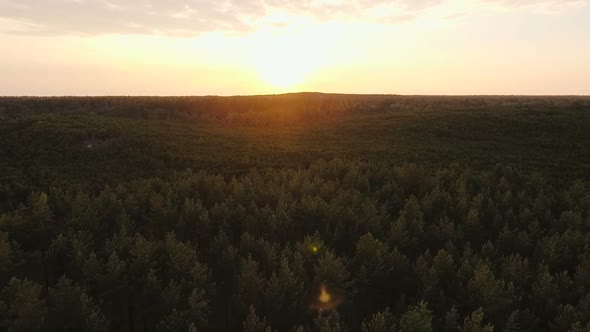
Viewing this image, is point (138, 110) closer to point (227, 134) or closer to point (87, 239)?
point (227, 134)

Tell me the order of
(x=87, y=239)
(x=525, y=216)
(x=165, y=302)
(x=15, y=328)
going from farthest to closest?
(x=525, y=216), (x=87, y=239), (x=165, y=302), (x=15, y=328)

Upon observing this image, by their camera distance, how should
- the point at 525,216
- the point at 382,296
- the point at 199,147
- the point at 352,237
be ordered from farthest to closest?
the point at 199,147 → the point at 525,216 → the point at 352,237 → the point at 382,296

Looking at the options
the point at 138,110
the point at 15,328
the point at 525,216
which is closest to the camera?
the point at 15,328

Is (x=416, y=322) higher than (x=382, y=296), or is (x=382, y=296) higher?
(x=416, y=322)

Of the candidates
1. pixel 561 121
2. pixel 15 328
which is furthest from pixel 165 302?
pixel 561 121

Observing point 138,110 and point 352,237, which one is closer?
point 352,237

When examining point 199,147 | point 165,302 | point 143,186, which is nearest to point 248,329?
point 165,302

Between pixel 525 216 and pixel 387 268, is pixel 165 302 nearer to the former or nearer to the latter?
pixel 387 268
